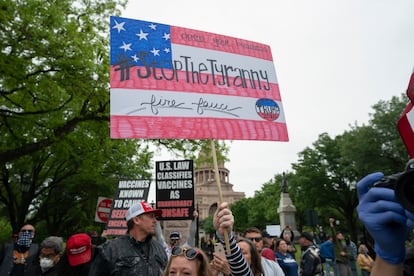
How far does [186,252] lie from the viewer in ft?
8.91

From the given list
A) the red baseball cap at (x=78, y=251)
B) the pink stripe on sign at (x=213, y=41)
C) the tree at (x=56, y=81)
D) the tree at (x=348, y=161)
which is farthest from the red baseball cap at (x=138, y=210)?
the tree at (x=348, y=161)

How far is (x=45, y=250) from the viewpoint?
4.54m

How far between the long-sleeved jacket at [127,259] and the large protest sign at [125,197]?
222 inches

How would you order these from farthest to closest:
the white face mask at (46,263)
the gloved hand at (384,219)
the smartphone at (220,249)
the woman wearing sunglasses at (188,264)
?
the white face mask at (46,263) < the smartphone at (220,249) < the woman wearing sunglasses at (188,264) < the gloved hand at (384,219)

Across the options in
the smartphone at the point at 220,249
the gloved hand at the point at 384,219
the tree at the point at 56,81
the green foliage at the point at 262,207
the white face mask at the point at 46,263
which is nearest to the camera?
→ the gloved hand at the point at 384,219

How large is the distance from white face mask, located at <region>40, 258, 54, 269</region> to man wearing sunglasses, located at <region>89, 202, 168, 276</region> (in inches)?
63.3

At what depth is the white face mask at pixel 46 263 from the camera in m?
4.52

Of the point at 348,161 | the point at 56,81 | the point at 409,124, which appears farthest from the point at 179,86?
the point at 348,161

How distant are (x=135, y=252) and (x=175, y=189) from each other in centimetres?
616

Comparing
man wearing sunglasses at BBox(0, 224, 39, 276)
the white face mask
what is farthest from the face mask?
the white face mask

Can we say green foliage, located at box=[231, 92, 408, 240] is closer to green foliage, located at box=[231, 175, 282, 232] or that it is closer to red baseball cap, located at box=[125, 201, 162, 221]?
green foliage, located at box=[231, 175, 282, 232]

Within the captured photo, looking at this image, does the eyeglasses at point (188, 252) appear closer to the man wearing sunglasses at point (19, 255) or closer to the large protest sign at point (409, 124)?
the large protest sign at point (409, 124)

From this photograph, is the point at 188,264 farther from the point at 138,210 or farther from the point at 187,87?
the point at 187,87

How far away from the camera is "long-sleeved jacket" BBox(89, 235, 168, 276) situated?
127 inches
